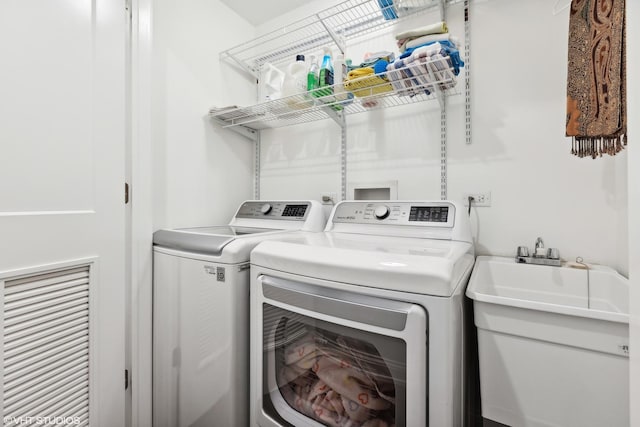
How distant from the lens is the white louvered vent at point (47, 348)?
904mm

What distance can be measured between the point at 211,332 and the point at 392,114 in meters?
1.45

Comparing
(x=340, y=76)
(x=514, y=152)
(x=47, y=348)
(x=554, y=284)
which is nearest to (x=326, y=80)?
(x=340, y=76)

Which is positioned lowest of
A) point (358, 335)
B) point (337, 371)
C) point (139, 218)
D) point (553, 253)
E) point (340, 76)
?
point (337, 371)

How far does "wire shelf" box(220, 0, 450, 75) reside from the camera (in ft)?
4.93

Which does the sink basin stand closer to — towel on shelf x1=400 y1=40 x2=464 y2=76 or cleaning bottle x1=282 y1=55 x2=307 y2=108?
towel on shelf x1=400 y1=40 x2=464 y2=76

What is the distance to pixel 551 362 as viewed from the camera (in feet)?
2.45

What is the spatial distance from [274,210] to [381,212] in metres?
0.68

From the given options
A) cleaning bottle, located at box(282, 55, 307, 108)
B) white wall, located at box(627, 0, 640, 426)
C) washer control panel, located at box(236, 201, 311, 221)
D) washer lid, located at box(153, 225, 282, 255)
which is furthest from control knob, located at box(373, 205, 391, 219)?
white wall, located at box(627, 0, 640, 426)

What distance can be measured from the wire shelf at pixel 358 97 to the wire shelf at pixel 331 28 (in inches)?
15.1

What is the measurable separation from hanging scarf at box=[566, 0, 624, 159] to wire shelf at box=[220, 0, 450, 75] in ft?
2.49

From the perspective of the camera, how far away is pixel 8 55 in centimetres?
90

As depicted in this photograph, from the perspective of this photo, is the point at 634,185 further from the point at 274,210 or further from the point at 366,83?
the point at 274,210

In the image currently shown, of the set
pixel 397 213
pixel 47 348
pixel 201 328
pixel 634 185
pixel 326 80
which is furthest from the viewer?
pixel 326 80

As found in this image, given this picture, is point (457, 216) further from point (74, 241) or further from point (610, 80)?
point (74, 241)
